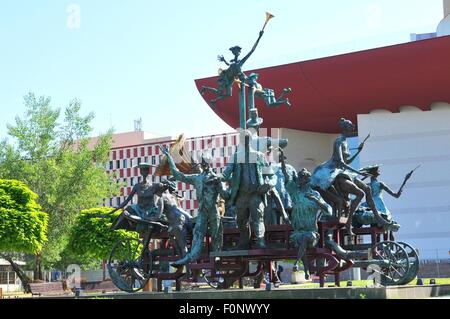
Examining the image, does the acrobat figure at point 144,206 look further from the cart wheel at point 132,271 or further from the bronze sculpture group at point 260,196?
the cart wheel at point 132,271

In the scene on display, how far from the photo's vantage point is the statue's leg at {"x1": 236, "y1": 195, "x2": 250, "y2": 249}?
667 inches

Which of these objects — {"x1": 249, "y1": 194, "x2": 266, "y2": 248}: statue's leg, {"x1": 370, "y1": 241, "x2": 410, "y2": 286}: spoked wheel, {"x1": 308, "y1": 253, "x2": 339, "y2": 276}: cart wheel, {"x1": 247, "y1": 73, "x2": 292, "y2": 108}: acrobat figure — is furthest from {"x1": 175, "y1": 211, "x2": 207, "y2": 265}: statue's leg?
{"x1": 370, "y1": 241, "x2": 410, "y2": 286}: spoked wheel

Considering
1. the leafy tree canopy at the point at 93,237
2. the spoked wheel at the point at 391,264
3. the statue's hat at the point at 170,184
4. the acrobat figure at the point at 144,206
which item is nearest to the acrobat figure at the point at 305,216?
the spoked wheel at the point at 391,264

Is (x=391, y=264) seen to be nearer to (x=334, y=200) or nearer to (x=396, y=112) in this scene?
(x=334, y=200)

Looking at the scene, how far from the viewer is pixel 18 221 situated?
37.0 meters

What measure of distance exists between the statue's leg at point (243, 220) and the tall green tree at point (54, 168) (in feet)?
107

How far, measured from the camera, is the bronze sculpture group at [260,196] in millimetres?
16516

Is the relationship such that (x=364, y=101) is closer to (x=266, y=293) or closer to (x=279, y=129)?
(x=279, y=129)

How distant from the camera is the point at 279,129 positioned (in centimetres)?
5775

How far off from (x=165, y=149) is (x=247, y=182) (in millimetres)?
2754

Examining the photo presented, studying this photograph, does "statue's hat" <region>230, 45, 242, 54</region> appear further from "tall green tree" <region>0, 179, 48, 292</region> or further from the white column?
the white column

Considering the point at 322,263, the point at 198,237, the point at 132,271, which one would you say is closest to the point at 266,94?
the point at 198,237

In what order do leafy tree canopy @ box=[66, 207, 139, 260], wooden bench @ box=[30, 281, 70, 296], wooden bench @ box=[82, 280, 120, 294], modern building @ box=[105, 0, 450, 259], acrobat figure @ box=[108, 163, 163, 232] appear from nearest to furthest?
acrobat figure @ box=[108, 163, 163, 232] < wooden bench @ box=[30, 281, 70, 296] < wooden bench @ box=[82, 280, 120, 294] < leafy tree canopy @ box=[66, 207, 139, 260] < modern building @ box=[105, 0, 450, 259]
